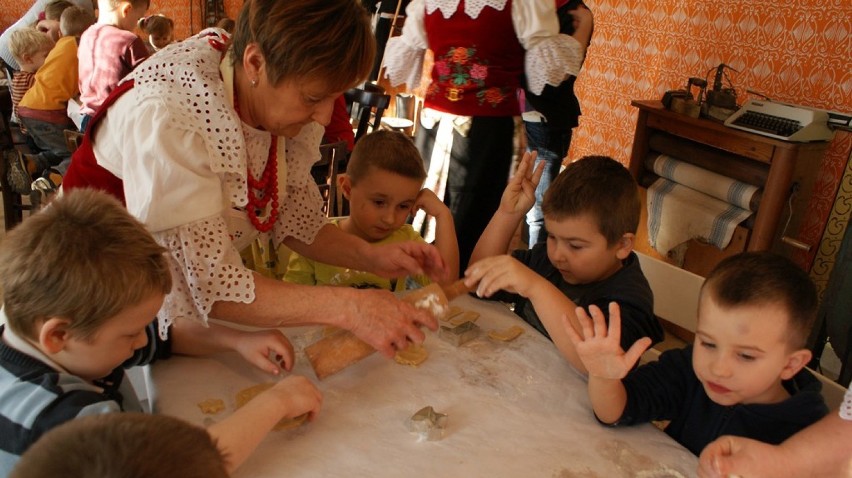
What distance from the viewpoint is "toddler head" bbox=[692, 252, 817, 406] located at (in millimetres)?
1118

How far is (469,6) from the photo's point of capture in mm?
2273

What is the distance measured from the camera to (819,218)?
124 inches

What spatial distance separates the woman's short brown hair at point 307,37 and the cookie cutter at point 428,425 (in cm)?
60

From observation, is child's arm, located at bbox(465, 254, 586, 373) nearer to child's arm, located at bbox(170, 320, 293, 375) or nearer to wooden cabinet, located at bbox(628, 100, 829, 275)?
child's arm, located at bbox(170, 320, 293, 375)

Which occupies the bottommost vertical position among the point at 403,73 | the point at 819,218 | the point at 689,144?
the point at 819,218

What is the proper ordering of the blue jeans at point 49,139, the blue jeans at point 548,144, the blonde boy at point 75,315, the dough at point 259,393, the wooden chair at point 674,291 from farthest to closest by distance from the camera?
the blue jeans at point 49,139 < the blue jeans at point 548,144 < the wooden chair at point 674,291 < the dough at point 259,393 < the blonde boy at point 75,315

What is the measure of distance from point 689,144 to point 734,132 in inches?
13.9

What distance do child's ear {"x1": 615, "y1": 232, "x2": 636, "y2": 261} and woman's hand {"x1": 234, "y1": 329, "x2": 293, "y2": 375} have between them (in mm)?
810

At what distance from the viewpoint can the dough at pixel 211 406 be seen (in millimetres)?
1066

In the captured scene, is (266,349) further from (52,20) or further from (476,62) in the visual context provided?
(52,20)

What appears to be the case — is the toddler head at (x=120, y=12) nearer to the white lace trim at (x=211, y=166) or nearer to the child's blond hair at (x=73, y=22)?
the child's blond hair at (x=73, y=22)

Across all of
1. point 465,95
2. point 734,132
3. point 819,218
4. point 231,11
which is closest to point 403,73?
point 465,95

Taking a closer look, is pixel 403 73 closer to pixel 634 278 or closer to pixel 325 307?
pixel 634 278

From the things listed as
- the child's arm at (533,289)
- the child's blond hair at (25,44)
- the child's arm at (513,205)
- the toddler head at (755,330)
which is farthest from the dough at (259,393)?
the child's blond hair at (25,44)
